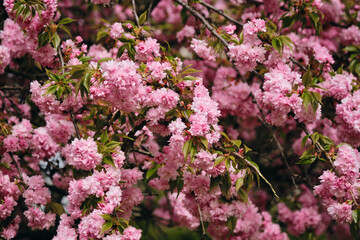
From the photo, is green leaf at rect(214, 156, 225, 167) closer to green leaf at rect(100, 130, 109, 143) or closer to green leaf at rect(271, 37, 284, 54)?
green leaf at rect(100, 130, 109, 143)

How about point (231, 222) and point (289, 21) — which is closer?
point (231, 222)

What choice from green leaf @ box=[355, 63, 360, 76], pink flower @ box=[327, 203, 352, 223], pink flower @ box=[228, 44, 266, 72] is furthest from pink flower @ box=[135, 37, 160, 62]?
green leaf @ box=[355, 63, 360, 76]

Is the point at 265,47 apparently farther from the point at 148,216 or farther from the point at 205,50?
the point at 148,216

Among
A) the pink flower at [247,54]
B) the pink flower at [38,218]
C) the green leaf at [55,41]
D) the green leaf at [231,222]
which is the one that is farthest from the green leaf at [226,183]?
the green leaf at [55,41]

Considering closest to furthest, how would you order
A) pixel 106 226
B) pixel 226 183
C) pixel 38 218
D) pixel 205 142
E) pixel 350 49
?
pixel 106 226 < pixel 205 142 < pixel 226 183 < pixel 38 218 < pixel 350 49

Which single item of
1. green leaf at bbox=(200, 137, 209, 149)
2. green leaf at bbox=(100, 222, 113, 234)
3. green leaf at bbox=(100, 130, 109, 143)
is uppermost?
green leaf at bbox=(200, 137, 209, 149)

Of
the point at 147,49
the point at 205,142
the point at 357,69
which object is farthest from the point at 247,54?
the point at 357,69

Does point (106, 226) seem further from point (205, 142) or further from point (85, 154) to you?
point (205, 142)

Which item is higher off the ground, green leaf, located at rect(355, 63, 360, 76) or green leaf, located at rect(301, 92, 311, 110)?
green leaf, located at rect(301, 92, 311, 110)

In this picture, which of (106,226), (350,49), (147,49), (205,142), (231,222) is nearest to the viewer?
(106,226)

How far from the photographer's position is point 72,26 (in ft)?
17.9

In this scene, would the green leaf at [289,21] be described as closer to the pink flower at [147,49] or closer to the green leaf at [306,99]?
the green leaf at [306,99]

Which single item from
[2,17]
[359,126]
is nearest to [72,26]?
[2,17]

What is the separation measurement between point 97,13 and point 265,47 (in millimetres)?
4521
